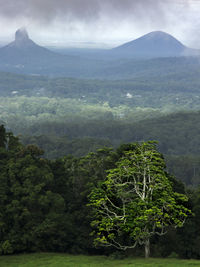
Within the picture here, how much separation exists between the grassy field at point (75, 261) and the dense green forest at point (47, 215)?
984 mm

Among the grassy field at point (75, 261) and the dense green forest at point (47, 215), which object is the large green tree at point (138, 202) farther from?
the dense green forest at point (47, 215)

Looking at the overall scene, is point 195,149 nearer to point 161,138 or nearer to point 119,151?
point 161,138

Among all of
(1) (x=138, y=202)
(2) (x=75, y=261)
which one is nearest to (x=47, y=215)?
(2) (x=75, y=261)

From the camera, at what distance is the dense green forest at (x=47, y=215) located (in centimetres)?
2633

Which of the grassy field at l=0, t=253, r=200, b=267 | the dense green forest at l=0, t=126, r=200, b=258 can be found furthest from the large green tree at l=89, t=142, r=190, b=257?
the dense green forest at l=0, t=126, r=200, b=258

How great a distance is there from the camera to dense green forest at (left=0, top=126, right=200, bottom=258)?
86.4ft

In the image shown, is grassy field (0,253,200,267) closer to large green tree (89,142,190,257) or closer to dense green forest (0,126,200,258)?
dense green forest (0,126,200,258)

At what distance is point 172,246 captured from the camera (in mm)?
26938

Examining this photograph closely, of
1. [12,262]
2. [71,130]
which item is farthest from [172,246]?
[71,130]

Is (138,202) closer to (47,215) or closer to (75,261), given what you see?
(75,261)

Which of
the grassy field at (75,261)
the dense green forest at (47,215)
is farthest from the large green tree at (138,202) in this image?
the dense green forest at (47,215)

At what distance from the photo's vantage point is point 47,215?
27359mm

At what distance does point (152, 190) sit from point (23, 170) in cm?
1102

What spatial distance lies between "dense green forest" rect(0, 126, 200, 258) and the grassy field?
984 millimetres
